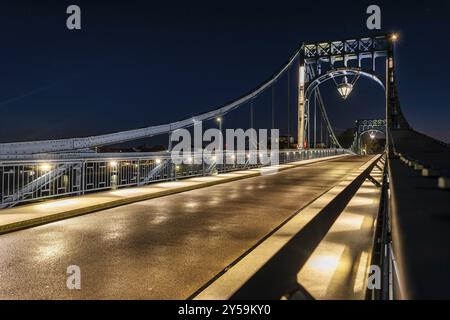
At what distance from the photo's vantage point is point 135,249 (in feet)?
18.0

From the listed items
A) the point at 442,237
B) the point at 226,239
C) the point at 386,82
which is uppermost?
the point at 386,82

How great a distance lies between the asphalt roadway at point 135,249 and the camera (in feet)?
12.8

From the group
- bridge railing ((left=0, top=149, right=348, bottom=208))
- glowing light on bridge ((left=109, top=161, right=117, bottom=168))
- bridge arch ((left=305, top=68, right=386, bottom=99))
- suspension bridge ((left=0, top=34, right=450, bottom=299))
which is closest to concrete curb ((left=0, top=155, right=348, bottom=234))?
suspension bridge ((left=0, top=34, right=450, bottom=299))

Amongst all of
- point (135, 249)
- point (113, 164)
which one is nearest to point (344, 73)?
point (113, 164)

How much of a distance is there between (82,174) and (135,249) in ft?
23.1

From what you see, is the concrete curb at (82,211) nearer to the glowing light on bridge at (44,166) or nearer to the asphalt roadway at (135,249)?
the asphalt roadway at (135,249)

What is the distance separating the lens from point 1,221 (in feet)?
23.3

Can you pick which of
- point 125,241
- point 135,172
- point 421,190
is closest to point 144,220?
point 125,241

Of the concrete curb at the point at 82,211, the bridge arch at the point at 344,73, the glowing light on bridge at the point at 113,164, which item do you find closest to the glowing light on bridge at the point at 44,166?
the glowing light on bridge at the point at 113,164

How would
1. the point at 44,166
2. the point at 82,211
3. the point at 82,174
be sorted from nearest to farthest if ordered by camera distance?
the point at 82,211
the point at 44,166
the point at 82,174

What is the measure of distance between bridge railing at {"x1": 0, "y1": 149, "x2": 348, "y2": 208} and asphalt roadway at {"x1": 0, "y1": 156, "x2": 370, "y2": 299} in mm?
2567

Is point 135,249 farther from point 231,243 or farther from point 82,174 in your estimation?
point 82,174
